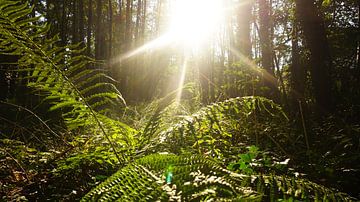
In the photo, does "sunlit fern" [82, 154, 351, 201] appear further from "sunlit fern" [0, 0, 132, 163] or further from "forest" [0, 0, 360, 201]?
"sunlit fern" [0, 0, 132, 163]

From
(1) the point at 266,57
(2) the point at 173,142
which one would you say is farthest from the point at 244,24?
(2) the point at 173,142

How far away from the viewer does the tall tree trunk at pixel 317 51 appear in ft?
15.2

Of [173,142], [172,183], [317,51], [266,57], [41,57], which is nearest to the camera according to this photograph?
[172,183]

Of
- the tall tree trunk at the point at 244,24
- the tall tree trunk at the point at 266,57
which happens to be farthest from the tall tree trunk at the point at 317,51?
the tall tree trunk at the point at 244,24

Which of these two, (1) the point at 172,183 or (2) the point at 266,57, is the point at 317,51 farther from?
(1) the point at 172,183

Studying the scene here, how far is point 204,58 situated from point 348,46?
432cm

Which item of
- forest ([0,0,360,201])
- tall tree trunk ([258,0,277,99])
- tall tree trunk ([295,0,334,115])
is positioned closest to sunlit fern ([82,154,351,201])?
forest ([0,0,360,201])

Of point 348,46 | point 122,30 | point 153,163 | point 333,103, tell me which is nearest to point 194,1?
point 348,46

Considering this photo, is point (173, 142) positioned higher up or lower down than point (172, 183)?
lower down

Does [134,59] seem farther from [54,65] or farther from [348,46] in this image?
[54,65]

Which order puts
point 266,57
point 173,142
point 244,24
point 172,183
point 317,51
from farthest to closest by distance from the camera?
point 244,24 < point 266,57 < point 317,51 < point 173,142 < point 172,183

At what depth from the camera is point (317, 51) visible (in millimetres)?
4730

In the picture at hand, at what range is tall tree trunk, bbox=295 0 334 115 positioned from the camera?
4.62 meters

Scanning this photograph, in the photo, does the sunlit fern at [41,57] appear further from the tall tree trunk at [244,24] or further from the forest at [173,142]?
the tall tree trunk at [244,24]
